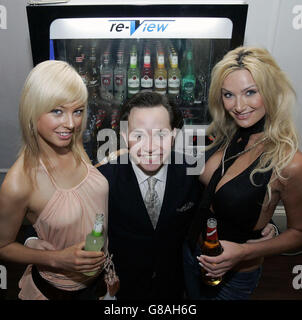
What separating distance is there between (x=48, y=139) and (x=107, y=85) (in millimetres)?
1241

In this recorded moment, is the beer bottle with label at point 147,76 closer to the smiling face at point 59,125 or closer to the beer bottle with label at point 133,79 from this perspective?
the beer bottle with label at point 133,79

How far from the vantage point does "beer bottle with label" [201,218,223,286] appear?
4.68 ft

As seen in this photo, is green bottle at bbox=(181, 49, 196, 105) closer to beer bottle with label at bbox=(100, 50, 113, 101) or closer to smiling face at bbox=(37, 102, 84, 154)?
beer bottle with label at bbox=(100, 50, 113, 101)

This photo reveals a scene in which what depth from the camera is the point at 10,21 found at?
2.66 metres

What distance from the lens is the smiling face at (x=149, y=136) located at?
1472 mm

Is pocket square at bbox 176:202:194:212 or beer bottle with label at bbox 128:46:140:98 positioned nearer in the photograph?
pocket square at bbox 176:202:194:212

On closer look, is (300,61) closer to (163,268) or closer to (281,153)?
(281,153)

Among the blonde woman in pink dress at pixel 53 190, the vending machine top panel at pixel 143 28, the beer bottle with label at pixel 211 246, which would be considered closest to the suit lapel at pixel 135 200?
the blonde woman in pink dress at pixel 53 190

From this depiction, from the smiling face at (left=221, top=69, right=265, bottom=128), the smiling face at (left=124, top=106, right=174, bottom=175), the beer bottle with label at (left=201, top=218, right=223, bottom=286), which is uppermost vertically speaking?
the smiling face at (left=221, top=69, right=265, bottom=128)

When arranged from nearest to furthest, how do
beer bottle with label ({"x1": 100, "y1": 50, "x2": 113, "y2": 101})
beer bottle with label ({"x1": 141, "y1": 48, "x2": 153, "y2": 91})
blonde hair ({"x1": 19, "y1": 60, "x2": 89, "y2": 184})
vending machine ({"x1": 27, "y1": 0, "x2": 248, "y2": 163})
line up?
blonde hair ({"x1": 19, "y1": 60, "x2": 89, "y2": 184}) → vending machine ({"x1": 27, "y1": 0, "x2": 248, "y2": 163}) → beer bottle with label ({"x1": 141, "y1": 48, "x2": 153, "y2": 91}) → beer bottle with label ({"x1": 100, "y1": 50, "x2": 113, "y2": 101})

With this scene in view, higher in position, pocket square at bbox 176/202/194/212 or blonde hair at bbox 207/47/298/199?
blonde hair at bbox 207/47/298/199

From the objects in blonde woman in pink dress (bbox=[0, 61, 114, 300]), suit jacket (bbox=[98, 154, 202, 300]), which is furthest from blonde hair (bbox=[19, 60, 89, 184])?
suit jacket (bbox=[98, 154, 202, 300])

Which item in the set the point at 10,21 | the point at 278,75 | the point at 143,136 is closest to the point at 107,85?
the point at 10,21

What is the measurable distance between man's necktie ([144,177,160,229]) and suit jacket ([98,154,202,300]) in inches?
1.4
